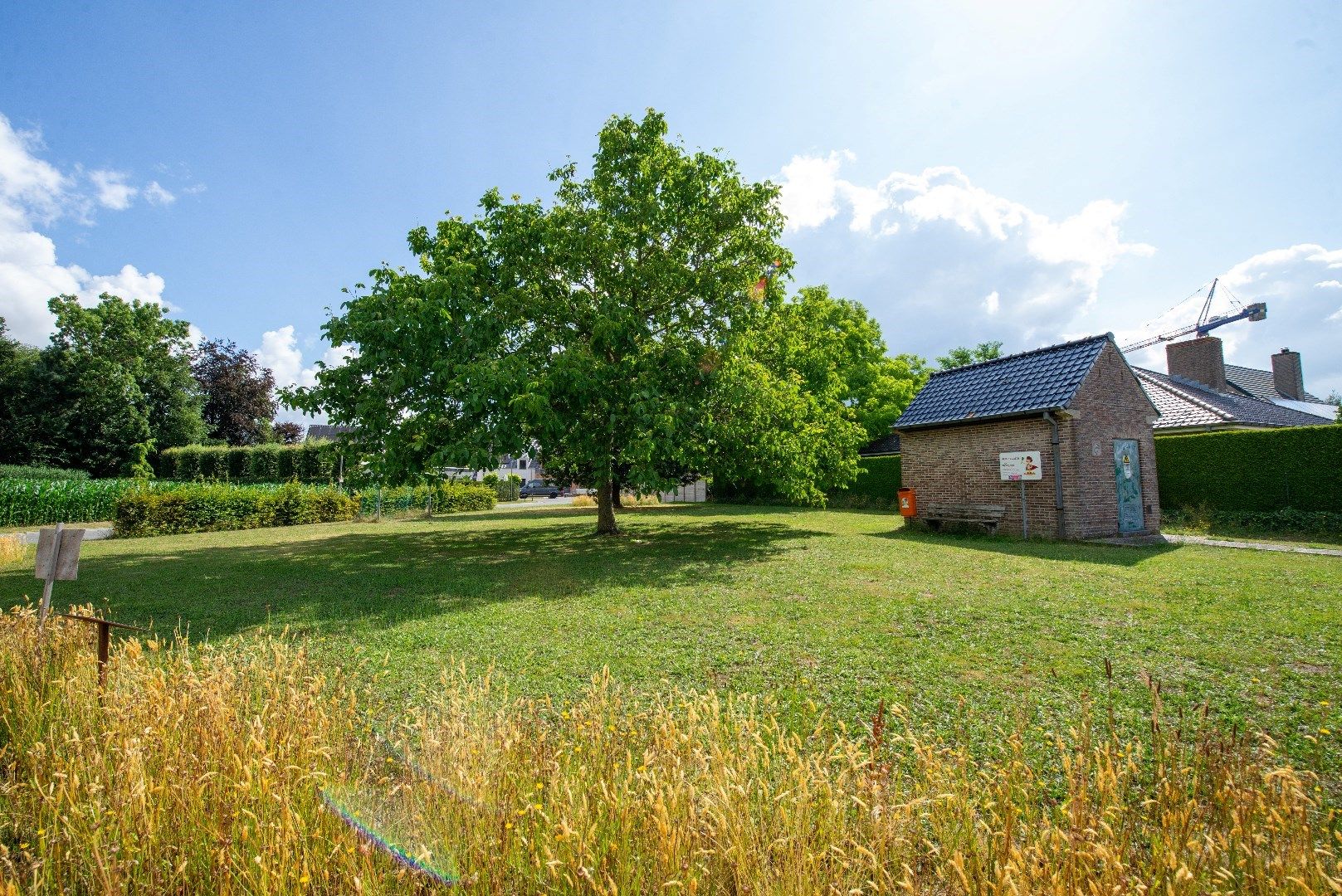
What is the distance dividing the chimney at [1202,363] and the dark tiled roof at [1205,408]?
745mm

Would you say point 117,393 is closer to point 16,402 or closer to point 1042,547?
point 16,402

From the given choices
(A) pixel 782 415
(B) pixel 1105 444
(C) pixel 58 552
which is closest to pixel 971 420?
(B) pixel 1105 444

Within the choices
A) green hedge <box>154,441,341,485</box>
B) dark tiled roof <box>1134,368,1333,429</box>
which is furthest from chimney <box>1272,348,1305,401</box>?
green hedge <box>154,441,341,485</box>

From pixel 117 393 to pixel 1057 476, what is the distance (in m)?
52.8

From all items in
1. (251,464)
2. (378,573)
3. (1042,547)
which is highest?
(251,464)

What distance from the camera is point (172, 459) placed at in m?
39.4

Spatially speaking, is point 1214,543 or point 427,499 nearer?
point 1214,543

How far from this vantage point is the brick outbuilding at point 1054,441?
544 inches

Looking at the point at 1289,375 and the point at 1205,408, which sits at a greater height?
the point at 1289,375

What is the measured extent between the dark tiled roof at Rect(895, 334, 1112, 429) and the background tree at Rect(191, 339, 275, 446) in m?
48.6

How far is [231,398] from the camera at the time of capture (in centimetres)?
4622

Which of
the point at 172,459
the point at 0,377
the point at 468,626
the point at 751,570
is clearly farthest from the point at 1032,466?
the point at 0,377

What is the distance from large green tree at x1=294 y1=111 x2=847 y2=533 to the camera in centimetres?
1212

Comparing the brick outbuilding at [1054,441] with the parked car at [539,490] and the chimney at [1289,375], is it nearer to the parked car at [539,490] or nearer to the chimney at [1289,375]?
the chimney at [1289,375]
